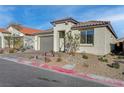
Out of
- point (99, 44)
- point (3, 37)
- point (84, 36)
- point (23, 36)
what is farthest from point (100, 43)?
point (3, 37)

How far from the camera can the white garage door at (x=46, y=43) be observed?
2655 centimetres

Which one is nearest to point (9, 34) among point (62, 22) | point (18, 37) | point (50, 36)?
point (18, 37)

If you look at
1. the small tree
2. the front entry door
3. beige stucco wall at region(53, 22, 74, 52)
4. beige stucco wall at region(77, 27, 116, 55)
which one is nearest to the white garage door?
beige stucco wall at region(53, 22, 74, 52)

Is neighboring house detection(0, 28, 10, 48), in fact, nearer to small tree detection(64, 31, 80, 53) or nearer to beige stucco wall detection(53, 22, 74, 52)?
beige stucco wall detection(53, 22, 74, 52)

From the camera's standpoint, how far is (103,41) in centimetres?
1952

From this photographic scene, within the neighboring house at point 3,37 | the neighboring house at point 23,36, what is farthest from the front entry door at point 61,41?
the neighboring house at point 3,37

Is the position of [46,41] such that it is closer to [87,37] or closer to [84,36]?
[84,36]

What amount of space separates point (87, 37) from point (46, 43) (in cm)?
862

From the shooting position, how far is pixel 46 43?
90.3 feet

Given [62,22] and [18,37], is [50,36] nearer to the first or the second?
[62,22]

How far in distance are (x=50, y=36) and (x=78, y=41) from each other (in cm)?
660

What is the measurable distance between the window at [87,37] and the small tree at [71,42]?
24.0 inches

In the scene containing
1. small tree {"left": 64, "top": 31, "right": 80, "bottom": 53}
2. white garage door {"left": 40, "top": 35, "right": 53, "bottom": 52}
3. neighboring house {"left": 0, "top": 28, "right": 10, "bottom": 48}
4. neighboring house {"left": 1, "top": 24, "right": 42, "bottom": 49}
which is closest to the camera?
small tree {"left": 64, "top": 31, "right": 80, "bottom": 53}

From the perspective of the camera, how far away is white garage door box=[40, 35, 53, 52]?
26.5 m
